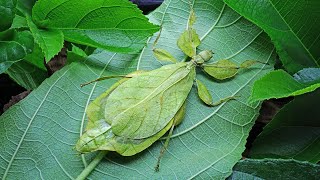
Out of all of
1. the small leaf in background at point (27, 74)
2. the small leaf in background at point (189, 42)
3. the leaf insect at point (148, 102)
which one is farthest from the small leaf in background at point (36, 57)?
Result: the small leaf in background at point (189, 42)

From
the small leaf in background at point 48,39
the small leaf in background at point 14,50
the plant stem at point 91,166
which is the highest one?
the small leaf in background at point 48,39

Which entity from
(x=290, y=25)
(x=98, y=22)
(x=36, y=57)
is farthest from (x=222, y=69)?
(x=36, y=57)

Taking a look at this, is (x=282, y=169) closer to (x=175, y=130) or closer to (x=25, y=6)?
(x=175, y=130)

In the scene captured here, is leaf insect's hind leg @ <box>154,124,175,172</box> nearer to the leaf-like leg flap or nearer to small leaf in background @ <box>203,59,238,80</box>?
the leaf-like leg flap

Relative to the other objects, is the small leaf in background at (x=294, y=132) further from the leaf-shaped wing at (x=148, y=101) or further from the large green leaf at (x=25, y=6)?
the large green leaf at (x=25, y=6)

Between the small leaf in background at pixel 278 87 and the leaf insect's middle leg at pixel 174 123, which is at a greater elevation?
the small leaf in background at pixel 278 87

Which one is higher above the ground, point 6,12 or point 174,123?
point 6,12
